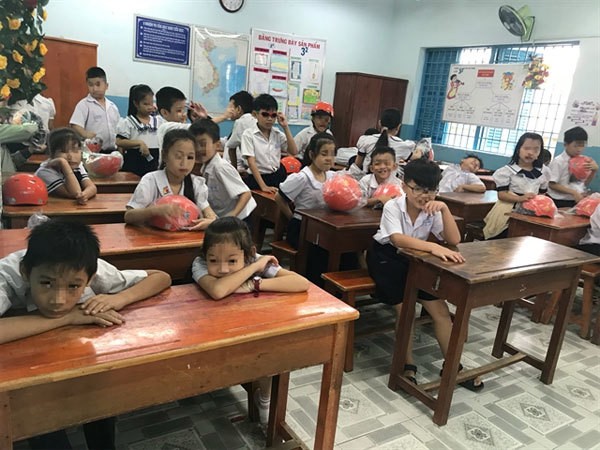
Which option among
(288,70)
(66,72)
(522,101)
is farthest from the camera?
(288,70)

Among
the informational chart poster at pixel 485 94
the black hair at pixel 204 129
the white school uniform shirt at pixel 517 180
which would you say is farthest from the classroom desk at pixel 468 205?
the informational chart poster at pixel 485 94

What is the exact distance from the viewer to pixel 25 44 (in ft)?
5.67

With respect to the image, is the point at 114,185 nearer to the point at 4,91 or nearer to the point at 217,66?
the point at 4,91

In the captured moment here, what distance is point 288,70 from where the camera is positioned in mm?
6973

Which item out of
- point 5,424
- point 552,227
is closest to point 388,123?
point 552,227

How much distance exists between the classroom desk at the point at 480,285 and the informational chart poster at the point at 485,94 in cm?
422

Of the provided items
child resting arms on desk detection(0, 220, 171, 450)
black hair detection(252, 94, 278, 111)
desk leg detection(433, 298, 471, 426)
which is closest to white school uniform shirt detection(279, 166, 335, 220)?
black hair detection(252, 94, 278, 111)

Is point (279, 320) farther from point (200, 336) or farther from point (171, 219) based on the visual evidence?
point (171, 219)

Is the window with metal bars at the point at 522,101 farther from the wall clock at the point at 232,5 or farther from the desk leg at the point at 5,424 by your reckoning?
the desk leg at the point at 5,424

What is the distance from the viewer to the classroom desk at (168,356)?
3.30ft

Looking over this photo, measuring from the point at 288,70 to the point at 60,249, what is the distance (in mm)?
6315

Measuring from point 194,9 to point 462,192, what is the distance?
411 centimetres

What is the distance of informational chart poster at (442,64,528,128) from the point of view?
244 inches

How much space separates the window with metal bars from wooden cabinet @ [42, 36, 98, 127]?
4.95 meters
